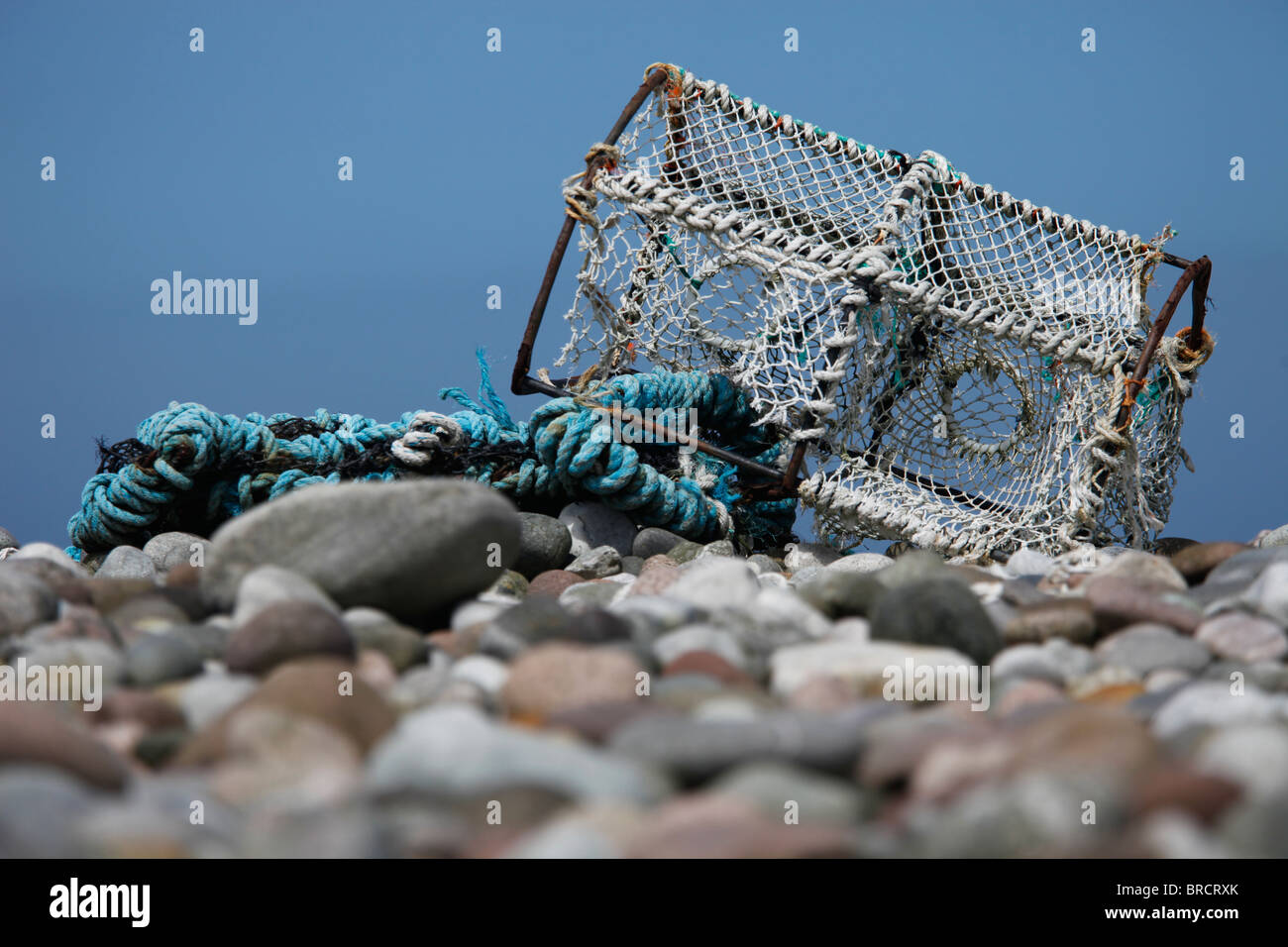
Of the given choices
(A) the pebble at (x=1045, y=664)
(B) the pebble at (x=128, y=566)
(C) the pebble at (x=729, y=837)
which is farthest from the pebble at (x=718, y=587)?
(B) the pebble at (x=128, y=566)

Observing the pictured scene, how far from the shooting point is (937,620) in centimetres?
311

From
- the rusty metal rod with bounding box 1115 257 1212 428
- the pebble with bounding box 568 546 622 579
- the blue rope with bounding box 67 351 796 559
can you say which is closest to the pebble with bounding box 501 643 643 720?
the pebble with bounding box 568 546 622 579

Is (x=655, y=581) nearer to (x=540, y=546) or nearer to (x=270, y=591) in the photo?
(x=270, y=591)

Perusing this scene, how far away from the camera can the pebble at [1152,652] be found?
299 cm

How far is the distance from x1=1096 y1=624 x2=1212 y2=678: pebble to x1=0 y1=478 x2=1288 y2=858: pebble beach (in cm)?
1

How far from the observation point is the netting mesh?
5.71m

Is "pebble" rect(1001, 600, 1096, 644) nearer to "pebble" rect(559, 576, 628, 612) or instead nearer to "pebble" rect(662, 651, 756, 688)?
"pebble" rect(662, 651, 756, 688)

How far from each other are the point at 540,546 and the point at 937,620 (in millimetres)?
2810

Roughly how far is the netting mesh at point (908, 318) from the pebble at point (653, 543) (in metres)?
0.80

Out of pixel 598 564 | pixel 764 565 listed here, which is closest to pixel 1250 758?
pixel 764 565

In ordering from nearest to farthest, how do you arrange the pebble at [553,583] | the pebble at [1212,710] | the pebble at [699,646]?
the pebble at [1212,710] < the pebble at [699,646] < the pebble at [553,583]

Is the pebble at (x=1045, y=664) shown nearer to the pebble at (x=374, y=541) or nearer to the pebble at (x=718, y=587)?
the pebble at (x=718, y=587)
